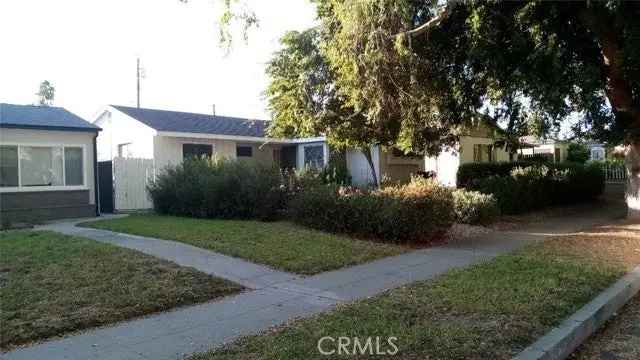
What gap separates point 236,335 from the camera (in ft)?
17.4

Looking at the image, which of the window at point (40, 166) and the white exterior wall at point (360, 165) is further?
the white exterior wall at point (360, 165)

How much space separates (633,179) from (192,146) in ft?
53.3

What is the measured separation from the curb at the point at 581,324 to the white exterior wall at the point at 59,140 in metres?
14.9

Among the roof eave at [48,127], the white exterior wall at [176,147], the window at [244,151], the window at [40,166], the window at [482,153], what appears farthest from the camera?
the window at [482,153]

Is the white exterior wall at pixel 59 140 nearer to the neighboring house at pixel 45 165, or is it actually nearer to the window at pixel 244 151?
the neighboring house at pixel 45 165

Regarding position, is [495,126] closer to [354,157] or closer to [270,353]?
[354,157]

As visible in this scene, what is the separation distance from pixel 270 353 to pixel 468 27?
11.3 metres

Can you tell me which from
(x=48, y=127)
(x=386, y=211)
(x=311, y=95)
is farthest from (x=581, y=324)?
(x=48, y=127)

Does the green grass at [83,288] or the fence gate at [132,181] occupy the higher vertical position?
the fence gate at [132,181]

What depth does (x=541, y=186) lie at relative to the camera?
60.6 ft

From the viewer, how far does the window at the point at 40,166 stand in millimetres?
15906

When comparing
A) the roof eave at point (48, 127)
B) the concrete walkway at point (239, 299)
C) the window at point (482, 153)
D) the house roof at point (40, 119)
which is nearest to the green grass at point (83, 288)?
the concrete walkway at point (239, 299)

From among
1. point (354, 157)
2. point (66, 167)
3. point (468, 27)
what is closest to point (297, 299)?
point (468, 27)

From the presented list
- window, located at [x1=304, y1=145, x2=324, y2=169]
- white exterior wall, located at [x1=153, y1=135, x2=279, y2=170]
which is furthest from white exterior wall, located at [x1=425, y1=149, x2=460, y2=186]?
white exterior wall, located at [x1=153, y1=135, x2=279, y2=170]
